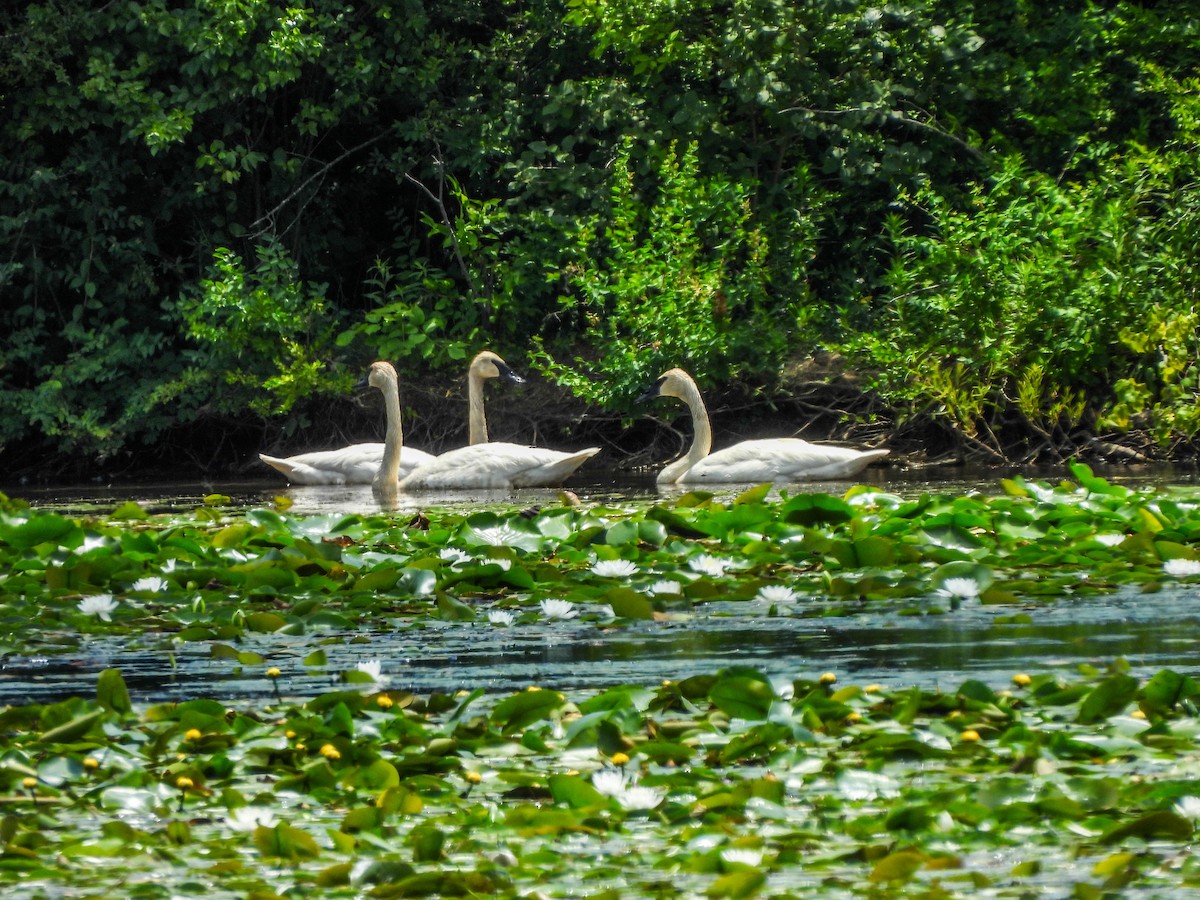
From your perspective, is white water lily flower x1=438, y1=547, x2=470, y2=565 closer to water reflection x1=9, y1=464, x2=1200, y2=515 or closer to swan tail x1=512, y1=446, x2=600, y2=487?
water reflection x1=9, y1=464, x2=1200, y2=515

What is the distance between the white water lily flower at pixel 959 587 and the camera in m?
5.94

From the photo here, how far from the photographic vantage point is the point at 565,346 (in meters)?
17.1

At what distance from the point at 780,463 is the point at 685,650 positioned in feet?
26.1

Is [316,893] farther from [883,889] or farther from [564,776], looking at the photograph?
[883,889]

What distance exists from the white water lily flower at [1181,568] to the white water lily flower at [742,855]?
367cm

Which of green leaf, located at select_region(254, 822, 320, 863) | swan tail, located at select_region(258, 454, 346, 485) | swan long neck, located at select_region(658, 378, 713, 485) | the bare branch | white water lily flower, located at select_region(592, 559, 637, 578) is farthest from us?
the bare branch

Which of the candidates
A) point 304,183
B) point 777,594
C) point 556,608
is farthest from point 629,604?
point 304,183

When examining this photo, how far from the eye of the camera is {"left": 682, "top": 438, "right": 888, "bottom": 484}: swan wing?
42.5 feet

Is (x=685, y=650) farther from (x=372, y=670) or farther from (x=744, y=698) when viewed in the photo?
(x=744, y=698)

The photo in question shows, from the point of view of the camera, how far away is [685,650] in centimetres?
510

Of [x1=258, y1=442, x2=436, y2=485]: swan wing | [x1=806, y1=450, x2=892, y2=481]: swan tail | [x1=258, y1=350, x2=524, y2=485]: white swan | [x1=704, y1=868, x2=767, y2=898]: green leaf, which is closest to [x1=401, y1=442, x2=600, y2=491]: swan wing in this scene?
[x1=258, y1=350, x2=524, y2=485]: white swan

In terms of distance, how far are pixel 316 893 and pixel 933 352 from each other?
1219cm

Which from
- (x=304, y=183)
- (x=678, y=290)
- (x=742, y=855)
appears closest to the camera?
(x=742, y=855)

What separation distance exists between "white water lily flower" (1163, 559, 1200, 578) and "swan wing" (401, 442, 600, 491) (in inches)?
293
